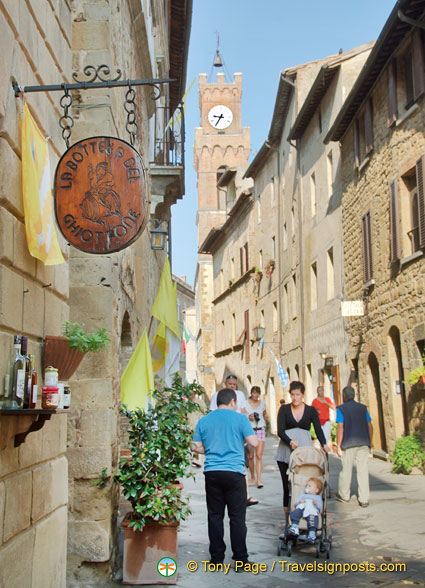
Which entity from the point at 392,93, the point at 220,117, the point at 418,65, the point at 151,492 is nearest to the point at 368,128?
the point at 392,93

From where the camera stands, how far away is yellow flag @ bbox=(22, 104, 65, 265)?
4.10 meters

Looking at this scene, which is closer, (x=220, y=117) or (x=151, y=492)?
(x=151, y=492)

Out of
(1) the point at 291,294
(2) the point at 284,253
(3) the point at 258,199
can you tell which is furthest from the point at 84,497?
(3) the point at 258,199

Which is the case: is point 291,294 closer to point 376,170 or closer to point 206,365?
point 376,170

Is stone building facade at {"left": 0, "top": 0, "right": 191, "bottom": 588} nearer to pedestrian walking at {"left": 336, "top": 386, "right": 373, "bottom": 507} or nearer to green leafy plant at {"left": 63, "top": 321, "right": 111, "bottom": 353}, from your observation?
green leafy plant at {"left": 63, "top": 321, "right": 111, "bottom": 353}

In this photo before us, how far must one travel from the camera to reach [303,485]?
697 centimetres

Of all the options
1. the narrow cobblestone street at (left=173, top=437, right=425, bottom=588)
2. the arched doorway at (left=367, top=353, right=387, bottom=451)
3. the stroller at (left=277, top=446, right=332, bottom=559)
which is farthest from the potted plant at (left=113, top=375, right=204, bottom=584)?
the arched doorway at (left=367, top=353, right=387, bottom=451)

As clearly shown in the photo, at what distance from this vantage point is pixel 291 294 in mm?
25125

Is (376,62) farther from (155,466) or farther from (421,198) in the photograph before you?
(155,466)

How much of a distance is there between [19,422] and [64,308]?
1.60 m

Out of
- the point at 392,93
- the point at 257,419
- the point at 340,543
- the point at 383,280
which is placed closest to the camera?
Result: the point at 340,543

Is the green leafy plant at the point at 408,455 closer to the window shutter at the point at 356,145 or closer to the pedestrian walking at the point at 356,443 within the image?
the pedestrian walking at the point at 356,443

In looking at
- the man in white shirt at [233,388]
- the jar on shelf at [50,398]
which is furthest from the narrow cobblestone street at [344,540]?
the jar on shelf at [50,398]

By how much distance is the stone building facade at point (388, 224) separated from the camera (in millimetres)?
13328
